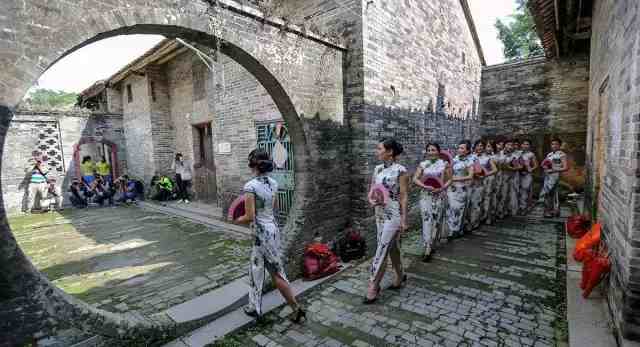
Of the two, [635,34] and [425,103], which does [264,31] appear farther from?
[425,103]

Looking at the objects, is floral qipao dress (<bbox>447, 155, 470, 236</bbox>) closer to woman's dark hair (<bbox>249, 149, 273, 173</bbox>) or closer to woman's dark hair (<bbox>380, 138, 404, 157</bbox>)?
woman's dark hair (<bbox>380, 138, 404, 157</bbox>)

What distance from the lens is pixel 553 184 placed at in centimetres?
698

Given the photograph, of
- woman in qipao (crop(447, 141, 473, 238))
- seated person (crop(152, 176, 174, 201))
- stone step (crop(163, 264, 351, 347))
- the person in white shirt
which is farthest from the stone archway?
seated person (crop(152, 176, 174, 201))

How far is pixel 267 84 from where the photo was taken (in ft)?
13.5

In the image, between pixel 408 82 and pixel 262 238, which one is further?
pixel 408 82

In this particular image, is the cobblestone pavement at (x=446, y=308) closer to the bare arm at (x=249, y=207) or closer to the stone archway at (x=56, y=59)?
the stone archway at (x=56, y=59)

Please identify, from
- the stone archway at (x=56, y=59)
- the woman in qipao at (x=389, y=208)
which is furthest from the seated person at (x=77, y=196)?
the woman in qipao at (x=389, y=208)

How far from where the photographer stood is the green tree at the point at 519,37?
60.2ft

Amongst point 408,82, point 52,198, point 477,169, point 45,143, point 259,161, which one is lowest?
point 52,198

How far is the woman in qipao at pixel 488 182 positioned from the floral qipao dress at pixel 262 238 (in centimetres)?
490

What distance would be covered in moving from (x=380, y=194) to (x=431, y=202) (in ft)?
5.04

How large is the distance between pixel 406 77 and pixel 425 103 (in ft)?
4.14

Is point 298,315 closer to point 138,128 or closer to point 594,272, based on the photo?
point 594,272

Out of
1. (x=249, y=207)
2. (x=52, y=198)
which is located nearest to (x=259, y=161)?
(x=249, y=207)
